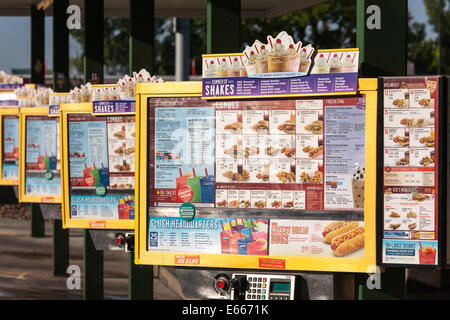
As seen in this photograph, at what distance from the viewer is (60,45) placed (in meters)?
14.1

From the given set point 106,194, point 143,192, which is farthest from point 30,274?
point 143,192

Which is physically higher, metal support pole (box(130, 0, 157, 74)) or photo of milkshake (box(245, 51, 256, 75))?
metal support pole (box(130, 0, 157, 74))

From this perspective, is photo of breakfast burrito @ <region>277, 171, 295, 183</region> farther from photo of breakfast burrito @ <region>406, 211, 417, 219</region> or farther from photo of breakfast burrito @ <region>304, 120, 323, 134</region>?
photo of breakfast burrito @ <region>406, 211, 417, 219</region>

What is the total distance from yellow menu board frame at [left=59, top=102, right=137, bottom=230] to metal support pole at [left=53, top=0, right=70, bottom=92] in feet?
20.4

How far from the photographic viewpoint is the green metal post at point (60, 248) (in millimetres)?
13750

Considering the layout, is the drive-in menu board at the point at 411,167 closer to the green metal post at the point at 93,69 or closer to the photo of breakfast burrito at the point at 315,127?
the photo of breakfast burrito at the point at 315,127

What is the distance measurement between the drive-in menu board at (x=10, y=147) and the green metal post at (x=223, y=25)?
8.08 m

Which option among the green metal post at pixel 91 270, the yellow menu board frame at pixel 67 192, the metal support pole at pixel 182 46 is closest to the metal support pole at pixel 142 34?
the yellow menu board frame at pixel 67 192

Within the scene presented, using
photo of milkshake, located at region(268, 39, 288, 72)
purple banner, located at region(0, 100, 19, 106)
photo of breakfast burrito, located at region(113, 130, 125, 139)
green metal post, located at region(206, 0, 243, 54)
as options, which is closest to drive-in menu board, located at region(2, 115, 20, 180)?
purple banner, located at region(0, 100, 19, 106)

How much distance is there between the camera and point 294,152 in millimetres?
4500

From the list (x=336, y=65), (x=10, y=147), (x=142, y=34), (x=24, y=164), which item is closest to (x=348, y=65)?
(x=336, y=65)

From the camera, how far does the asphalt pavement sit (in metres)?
12.5

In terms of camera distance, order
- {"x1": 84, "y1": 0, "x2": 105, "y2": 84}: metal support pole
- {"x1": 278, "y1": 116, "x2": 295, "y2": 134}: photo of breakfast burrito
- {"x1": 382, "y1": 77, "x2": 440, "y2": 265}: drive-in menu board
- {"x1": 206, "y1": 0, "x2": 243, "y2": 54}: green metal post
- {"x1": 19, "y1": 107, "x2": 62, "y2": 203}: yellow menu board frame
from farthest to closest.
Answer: {"x1": 19, "y1": 107, "x2": 62, "y2": 203}: yellow menu board frame
{"x1": 84, "y1": 0, "x2": 105, "y2": 84}: metal support pole
{"x1": 206, "y1": 0, "x2": 243, "y2": 54}: green metal post
{"x1": 278, "y1": 116, "x2": 295, "y2": 134}: photo of breakfast burrito
{"x1": 382, "y1": 77, "x2": 440, "y2": 265}: drive-in menu board

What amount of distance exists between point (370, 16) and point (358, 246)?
4.28 ft
